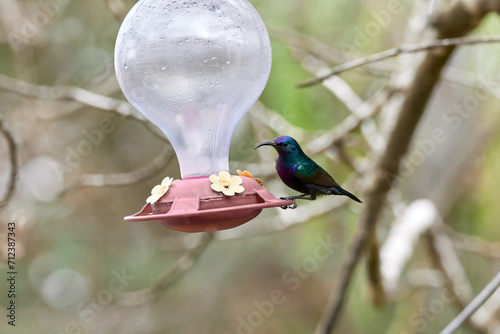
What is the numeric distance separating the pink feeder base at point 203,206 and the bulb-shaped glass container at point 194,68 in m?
0.32

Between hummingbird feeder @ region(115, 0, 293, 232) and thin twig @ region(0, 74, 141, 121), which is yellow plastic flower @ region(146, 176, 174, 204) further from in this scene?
thin twig @ region(0, 74, 141, 121)

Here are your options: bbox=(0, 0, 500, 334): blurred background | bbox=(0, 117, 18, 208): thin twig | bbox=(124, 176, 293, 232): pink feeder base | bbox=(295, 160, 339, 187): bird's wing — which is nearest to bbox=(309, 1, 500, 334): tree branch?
bbox=(0, 0, 500, 334): blurred background

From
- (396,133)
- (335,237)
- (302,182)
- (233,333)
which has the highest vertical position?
(302,182)

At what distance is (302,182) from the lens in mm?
1945

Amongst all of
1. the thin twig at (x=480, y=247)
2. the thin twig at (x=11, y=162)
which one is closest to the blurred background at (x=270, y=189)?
the thin twig at (x=480, y=247)

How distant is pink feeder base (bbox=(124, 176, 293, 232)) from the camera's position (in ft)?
5.48

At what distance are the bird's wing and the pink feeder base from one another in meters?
0.15

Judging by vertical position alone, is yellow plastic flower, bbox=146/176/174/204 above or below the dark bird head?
below

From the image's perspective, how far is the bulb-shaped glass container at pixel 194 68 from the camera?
6.67 feet

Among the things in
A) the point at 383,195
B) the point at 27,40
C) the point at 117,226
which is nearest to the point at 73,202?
the point at 117,226

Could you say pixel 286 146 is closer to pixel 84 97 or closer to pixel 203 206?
pixel 203 206

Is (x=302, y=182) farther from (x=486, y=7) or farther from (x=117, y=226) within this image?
(x=117, y=226)

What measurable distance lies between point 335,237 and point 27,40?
168 inches

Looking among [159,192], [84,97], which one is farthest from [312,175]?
[84,97]
